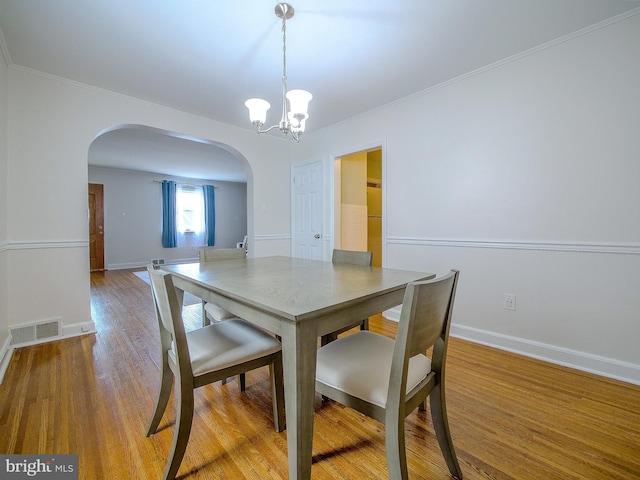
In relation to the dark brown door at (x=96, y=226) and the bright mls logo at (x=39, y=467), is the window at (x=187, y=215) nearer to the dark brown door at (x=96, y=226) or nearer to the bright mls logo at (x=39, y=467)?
the dark brown door at (x=96, y=226)

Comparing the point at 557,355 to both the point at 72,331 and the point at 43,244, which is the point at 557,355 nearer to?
the point at 72,331

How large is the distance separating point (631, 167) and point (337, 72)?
7.18 ft

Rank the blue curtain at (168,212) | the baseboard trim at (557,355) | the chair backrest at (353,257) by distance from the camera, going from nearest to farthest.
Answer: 1. the baseboard trim at (557,355)
2. the chair backrest at (353,257)
3. the blue curtain at (168,212)

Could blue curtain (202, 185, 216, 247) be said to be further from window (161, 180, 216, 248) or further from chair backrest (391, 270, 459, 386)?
chair backrest (391, 270, 459, 386)

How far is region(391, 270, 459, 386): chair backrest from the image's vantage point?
882 mm

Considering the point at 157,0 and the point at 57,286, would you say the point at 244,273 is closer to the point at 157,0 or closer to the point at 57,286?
the point at 157,0

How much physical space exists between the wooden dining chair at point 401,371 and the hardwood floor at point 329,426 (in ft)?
1.13

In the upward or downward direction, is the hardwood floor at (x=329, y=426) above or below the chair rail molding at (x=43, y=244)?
below

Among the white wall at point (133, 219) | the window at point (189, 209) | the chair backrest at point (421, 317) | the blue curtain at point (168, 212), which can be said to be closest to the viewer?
the chair backrest at point (421, 317)

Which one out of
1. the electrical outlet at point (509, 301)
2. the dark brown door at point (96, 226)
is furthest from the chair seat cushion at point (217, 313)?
the dark brown door at point (96, 226)

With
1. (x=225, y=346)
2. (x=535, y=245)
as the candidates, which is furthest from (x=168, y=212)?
(x=535, y=245)

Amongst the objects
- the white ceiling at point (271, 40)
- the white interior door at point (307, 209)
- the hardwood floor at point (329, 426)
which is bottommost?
the hardwood floor at point (329, 426)

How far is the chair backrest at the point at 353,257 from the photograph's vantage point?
6.67 ft

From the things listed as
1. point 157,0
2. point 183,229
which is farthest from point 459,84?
point 183,229
